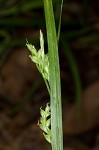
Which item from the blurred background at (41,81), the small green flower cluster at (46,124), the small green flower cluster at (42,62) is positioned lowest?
the small green flower cluster at (46,124)

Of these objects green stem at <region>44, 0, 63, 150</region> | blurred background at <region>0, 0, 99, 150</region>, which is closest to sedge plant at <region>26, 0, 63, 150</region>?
green stem at <region>44, 0, 63, 150</region>

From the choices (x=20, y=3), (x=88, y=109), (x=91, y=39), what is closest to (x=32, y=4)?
(x=20, y=3)

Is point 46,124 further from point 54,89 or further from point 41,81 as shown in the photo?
point 41,81

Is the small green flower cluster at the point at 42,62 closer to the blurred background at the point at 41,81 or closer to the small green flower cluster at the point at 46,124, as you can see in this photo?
the small green flower cluster at the point at 46,124

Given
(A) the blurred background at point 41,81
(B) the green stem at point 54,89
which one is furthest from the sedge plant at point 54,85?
(A) the blurred background at point 41,81

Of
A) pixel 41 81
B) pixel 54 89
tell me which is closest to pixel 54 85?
pixel 54 89

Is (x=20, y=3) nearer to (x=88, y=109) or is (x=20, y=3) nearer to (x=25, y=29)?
(x=88, y=109)
